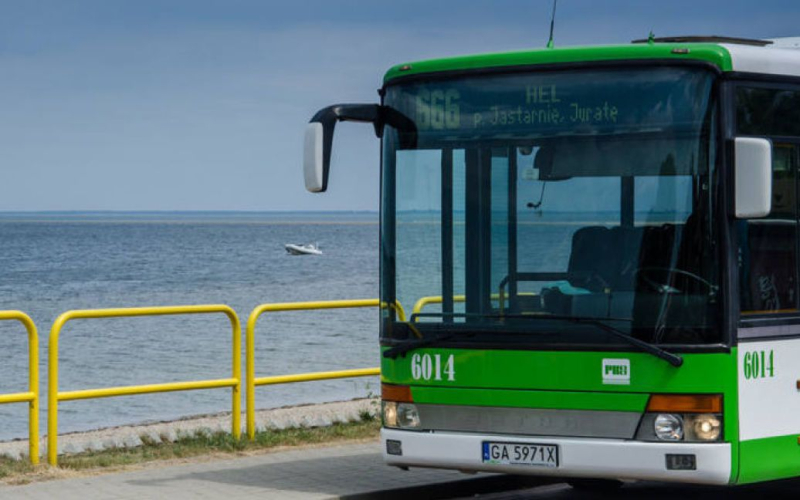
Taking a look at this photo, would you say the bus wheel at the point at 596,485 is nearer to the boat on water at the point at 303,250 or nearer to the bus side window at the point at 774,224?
the bus side window at the point at 774,224

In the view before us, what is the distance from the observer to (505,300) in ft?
31.2

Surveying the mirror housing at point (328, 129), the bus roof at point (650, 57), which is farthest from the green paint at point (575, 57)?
the mirror housing at point (328, 129)

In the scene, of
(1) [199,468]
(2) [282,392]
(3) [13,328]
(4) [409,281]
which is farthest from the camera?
(3) [13,328]

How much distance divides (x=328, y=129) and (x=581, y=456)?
2512mm

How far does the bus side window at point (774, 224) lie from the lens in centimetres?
918

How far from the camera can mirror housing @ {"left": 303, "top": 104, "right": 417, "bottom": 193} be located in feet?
32.4

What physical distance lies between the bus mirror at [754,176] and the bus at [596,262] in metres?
0.01

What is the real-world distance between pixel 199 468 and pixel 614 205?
4.24 m

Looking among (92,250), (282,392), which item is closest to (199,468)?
(282,392)

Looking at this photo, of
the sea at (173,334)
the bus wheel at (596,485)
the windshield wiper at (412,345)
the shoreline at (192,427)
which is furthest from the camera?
the sea at (173,334)

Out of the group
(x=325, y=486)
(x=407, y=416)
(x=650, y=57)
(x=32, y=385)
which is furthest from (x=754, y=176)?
(x=32, y=385)

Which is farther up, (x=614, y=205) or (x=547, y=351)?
(x=614, y=205)

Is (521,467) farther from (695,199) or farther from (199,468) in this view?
(199,468)

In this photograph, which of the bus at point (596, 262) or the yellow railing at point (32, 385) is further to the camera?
the yellow railing at point (32, 385)
